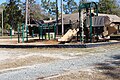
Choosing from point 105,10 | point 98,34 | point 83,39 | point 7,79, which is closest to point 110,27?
point 98,34

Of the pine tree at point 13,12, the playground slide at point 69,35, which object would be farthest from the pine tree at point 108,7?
the playground slide at point 69,35

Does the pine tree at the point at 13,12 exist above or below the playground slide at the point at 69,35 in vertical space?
above

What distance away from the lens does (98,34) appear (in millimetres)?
22266

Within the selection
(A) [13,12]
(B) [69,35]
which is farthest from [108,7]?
(B) [69,35]

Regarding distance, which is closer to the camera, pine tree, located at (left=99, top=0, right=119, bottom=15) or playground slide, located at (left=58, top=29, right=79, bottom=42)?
playground slide, located at (left=58, top=29, right=79, bottom=42)

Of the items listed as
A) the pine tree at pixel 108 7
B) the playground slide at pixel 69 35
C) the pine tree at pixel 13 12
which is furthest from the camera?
the pine tree at pixel 108 7

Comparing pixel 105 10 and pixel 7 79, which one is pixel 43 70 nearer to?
pixel 7 79

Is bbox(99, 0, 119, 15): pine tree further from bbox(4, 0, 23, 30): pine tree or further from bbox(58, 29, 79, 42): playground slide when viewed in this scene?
bbox(58, 29, 79, 42): playground slide

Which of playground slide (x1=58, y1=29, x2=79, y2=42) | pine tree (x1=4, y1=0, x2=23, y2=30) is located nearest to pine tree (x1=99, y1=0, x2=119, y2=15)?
pine tree (x1=4, y1=0, x2=23, y2=30)

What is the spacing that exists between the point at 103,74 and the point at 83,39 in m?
11.9

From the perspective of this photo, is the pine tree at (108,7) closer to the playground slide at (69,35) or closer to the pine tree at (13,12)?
the pine tree at (13,12)

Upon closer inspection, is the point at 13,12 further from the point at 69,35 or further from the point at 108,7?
the point at 69,35

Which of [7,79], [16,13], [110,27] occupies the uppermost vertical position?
[16,13]

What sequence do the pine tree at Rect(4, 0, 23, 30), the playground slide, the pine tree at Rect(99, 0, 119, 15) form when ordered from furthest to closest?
the pine tree at Rect(99, 0, 119, 15)
the pine tree at Rect(4, 0, 23, 30)
the playground slide
